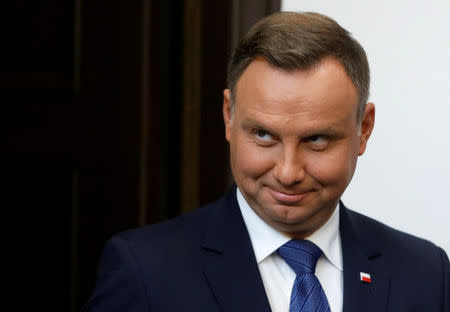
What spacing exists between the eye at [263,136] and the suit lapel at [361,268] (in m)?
0.33

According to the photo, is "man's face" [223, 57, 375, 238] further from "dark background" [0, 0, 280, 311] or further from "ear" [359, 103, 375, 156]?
"dark background" [0, 0, 280, 311]

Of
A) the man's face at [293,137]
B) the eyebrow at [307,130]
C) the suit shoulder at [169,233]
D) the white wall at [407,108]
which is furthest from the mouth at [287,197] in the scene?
the white wall at [407,108]

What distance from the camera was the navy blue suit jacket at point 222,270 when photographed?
184 centimetres

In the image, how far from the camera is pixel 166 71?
2764 millimetres

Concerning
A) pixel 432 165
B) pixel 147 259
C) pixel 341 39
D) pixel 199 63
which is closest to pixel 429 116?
pixel 432 165

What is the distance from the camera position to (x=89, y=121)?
2.74 metres

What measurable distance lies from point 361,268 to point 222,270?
0.91 ft

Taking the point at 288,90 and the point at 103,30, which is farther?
the point at 103,30

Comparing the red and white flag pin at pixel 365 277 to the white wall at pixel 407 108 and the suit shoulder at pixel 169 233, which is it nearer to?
the suit shoulder at pixel 169 233

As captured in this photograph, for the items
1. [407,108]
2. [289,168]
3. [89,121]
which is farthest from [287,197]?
[89,121]

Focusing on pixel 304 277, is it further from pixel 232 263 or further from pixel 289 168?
pixel 289 168

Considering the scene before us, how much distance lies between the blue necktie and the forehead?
264mm

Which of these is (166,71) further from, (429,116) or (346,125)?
(346,125)

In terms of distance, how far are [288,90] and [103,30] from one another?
1.09 m
